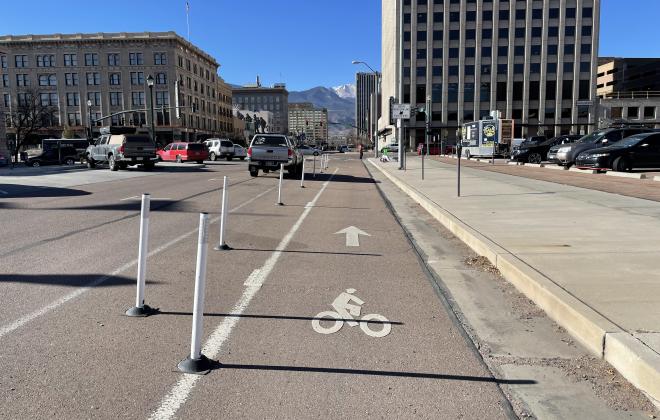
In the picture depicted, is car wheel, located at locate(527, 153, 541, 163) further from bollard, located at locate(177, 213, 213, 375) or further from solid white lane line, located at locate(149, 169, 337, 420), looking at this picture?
bollard, located at locate(177, 213, 213, 375)

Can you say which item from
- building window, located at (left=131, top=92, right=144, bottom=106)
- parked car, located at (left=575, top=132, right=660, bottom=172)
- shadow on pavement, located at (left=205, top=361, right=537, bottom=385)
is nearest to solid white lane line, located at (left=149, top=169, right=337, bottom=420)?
shadow on pavement, located at (left=205, top=361, right=537, bottom=385)

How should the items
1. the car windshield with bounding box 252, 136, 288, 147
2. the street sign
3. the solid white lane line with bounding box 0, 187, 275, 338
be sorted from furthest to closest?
the street sign, the car windshield with bounding box 252, 136, 288, 147, the solid white lane line with bounding box 0, 187, 275, 338

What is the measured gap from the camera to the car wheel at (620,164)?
64.8 feet

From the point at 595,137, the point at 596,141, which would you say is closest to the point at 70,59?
the point at 595,137

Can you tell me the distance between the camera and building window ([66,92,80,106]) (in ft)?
313

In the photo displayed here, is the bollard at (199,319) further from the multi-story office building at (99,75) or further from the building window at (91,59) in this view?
the building window at (91,59)

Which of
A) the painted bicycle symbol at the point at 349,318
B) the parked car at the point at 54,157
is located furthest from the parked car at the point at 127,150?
the painted bicycle symbol at the point at 349,318

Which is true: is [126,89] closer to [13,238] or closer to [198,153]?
[198,153]

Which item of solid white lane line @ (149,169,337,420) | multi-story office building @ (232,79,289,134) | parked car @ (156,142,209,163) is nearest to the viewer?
solid white lane line @ (149,169,337,420)

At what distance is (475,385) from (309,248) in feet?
15.7

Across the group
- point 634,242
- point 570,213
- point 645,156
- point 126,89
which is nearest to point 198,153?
point 645,156

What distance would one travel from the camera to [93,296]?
5.44m

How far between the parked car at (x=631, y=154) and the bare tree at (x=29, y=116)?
4342 centimetres

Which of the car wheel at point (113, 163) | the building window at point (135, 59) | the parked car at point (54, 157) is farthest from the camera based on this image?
the building window at point (135, 59)
